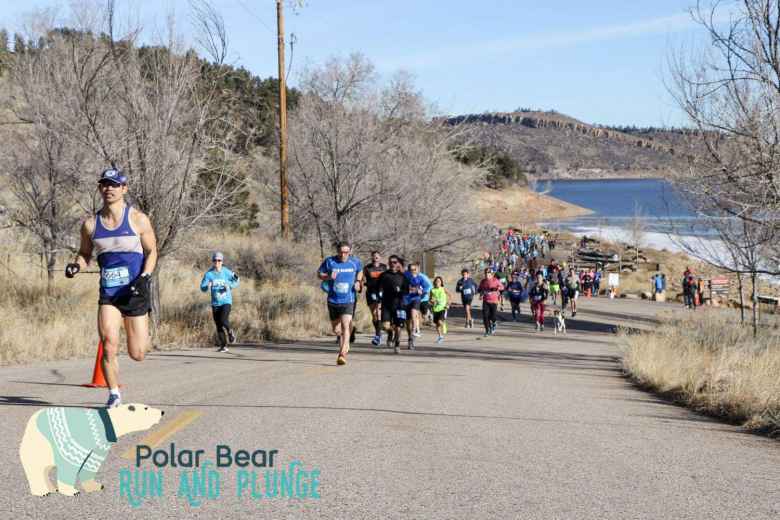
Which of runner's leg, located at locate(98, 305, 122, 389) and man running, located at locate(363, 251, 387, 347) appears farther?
man running, located at locate(363, 251, 387, 347)

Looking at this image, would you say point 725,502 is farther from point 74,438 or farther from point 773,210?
point 773,210

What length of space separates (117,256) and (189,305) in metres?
13.1

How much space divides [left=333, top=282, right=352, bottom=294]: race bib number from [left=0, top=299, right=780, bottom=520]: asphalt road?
4.22ft

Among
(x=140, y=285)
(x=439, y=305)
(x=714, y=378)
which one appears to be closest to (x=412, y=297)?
(x=439, y=305)

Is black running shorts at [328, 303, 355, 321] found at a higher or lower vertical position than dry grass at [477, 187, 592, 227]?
lower

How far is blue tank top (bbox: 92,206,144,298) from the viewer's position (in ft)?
24.3

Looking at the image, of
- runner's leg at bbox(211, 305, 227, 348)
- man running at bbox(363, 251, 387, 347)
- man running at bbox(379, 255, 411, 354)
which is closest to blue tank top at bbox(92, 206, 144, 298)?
runner's leg at bbox(211, 305, 227, 348)

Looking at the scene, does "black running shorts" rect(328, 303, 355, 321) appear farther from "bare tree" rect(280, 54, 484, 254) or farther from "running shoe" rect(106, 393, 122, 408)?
"bare tree" rect(280, 54, 484, 254)

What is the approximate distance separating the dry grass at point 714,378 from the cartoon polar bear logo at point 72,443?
5995mm

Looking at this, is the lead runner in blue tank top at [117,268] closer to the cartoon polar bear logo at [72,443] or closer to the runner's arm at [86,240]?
the runner's arm at [86,240]

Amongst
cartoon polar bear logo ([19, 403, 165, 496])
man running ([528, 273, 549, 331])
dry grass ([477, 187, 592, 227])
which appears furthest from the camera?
dry grass ([477, 187, 592, 227])

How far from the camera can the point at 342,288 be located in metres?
13.6

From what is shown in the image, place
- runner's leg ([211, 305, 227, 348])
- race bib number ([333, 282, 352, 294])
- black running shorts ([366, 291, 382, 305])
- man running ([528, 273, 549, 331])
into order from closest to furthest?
race bib number ([333, 282, 352, 294])
runner's leg ([211, 305, 227, 348])
black running shorts ([366, 291, 382, 305])
man running ([528, 273, 549, 331])

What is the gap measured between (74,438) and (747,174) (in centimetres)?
1144
